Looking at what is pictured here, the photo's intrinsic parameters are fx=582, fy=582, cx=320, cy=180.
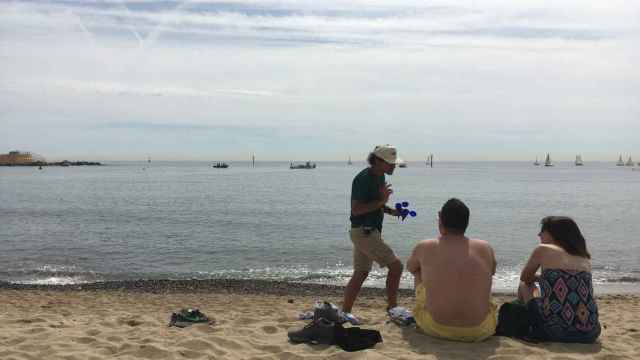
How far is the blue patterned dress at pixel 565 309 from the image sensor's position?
16.6 feet

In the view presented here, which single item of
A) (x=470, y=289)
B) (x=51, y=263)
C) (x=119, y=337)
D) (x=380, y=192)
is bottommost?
(x=51, y=263)

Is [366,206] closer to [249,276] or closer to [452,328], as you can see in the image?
[452,328]

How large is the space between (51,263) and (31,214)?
18.7 meters

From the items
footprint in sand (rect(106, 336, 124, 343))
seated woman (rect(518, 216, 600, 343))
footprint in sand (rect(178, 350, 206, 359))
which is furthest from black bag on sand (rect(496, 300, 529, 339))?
footprint in sand (rect(106, 336, 124, 343))

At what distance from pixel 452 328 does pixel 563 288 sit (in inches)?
40.3

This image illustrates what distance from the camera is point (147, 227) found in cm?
2719

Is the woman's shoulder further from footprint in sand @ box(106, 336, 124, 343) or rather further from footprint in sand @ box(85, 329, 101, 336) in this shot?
footprint in sand @ box(85, 329, 101, 336)

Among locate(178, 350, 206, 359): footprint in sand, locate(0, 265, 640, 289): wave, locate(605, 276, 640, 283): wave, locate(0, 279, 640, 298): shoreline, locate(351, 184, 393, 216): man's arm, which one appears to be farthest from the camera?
locate(605, 276, 640, 283): wave

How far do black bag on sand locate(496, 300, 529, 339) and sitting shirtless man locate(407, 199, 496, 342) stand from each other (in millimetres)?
210

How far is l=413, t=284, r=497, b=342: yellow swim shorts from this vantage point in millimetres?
5203

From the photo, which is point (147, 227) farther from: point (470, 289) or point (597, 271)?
point (470, 289)

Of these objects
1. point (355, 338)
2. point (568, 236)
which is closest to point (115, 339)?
point (355, 338)

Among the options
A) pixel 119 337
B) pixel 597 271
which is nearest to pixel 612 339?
pixel 119 337

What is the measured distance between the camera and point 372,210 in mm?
6281
